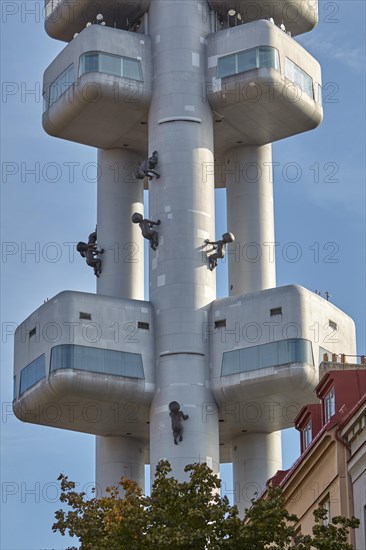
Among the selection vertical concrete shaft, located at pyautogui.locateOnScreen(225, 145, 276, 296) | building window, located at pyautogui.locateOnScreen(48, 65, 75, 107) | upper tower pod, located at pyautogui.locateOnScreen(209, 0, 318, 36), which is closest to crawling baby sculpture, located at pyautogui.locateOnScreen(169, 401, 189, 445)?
vertical concrete shaft, located at pyautogui.locateOnScreen(225, 145, 276, 296)

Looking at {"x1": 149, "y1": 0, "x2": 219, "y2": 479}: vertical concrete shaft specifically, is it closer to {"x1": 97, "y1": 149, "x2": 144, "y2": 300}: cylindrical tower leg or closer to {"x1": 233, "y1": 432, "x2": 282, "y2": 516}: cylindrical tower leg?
{"x1": 97, "y1": 149, "x2": 144, "y2": 300}: cylindrical tower leg

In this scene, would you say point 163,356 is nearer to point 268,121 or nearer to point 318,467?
point 268,121

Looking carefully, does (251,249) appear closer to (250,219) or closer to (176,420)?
(250,219)

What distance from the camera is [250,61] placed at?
356 ft

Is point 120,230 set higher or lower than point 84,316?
higher

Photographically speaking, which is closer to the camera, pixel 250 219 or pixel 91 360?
pixel 91 360

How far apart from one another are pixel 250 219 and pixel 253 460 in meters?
17.2

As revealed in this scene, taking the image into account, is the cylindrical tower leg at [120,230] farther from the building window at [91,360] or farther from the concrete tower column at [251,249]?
the building window at [91,360]

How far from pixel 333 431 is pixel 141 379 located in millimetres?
43799

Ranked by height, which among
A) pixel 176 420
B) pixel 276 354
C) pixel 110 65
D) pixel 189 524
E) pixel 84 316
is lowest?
pixel 189 524

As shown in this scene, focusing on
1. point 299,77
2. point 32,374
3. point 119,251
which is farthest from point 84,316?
point 299,77

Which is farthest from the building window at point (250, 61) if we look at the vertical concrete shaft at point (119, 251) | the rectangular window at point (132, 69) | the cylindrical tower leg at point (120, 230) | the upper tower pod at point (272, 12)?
the vertical concrete shaft at point (119, 251)

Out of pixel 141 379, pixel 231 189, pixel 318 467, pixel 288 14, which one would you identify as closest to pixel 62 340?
pixel 141 379

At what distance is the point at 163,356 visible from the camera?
105 m
